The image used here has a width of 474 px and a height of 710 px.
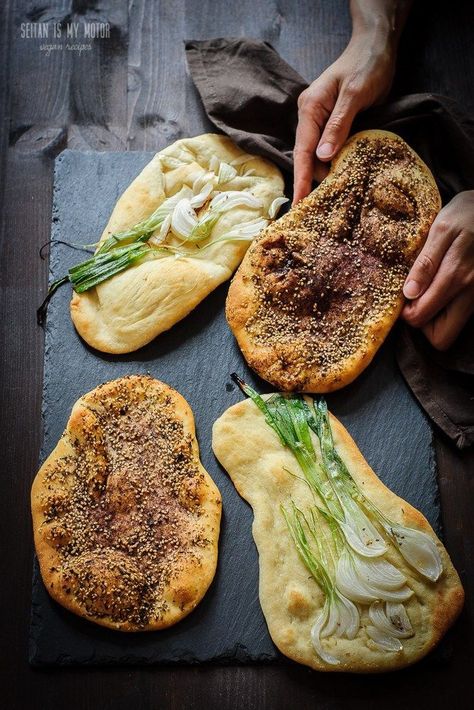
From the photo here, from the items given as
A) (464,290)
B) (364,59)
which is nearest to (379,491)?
(464,290)

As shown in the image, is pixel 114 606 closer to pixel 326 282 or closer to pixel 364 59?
pixel 326 282

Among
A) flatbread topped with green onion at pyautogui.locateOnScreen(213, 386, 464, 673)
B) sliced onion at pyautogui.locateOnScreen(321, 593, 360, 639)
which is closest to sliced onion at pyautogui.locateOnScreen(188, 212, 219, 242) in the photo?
flatbread topped with green onion at pyautogui.locateOnScreen(213, 386, 464, 673)

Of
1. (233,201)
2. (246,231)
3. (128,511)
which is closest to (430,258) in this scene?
(246,231)

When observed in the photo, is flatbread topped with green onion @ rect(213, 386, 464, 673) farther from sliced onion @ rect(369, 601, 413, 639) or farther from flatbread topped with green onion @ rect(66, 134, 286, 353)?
flatbread topped with green onion @ rect(66, 134, 286, 353)

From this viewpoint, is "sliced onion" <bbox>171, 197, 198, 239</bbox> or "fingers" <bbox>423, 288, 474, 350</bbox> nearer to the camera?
"fingers" <bbox>423, 288, 474, 350</bbox>

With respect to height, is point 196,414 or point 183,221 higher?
point 183,221

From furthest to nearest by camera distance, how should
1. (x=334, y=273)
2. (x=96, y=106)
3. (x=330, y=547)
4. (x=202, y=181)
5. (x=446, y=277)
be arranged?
(x=96, y=106)
(x=202, y=181)
(x=334, y=273)
(x=446, y=277)
(x=330, y=547)

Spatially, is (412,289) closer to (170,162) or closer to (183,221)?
(183,221)
